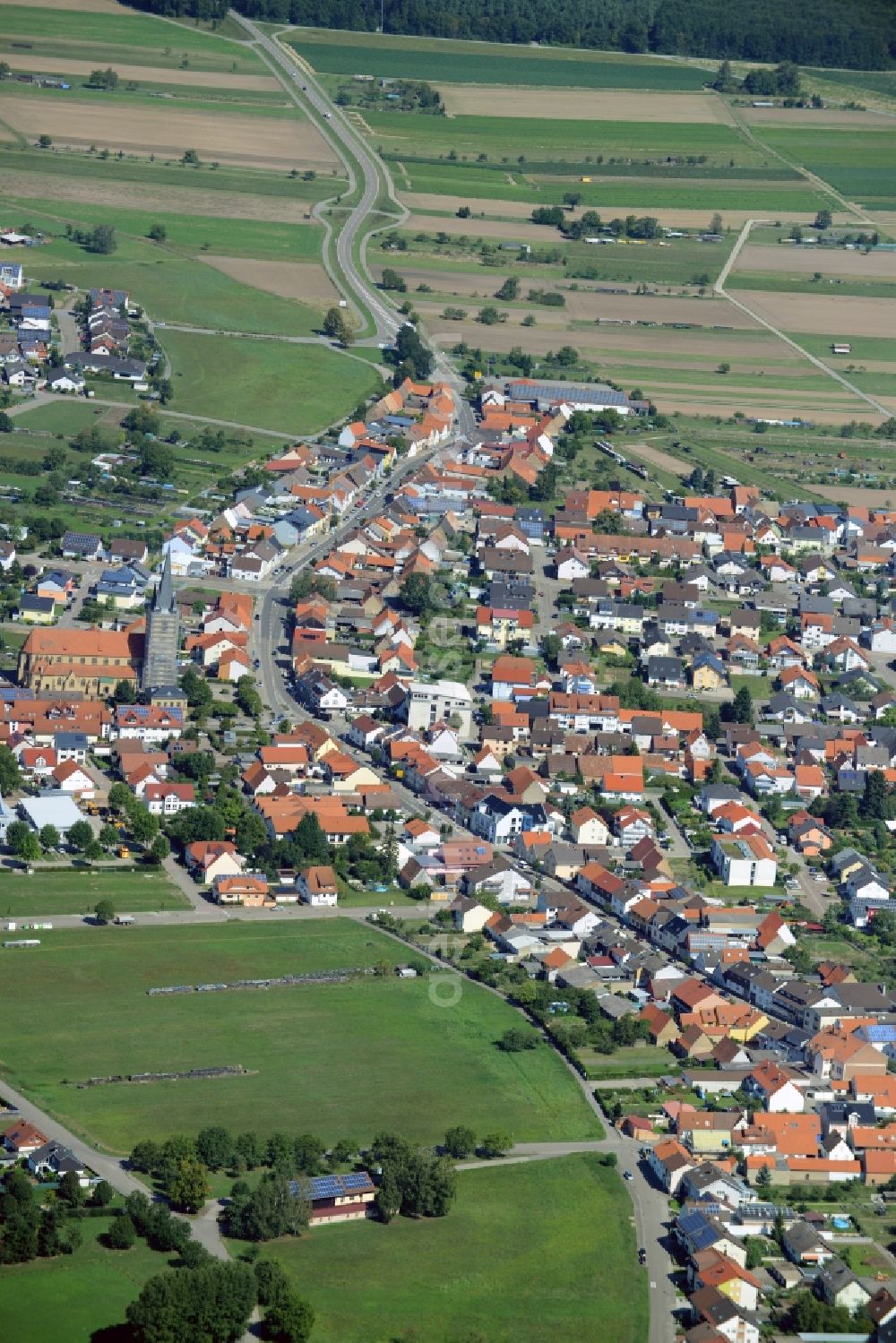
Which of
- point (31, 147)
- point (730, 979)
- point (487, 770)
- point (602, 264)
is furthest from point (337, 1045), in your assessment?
point (31, 147)

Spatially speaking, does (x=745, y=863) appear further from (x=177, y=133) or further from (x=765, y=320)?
(x=177, y=133)

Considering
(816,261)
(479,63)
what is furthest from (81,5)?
(816,261)

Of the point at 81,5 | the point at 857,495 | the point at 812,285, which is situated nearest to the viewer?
the point at 857,495

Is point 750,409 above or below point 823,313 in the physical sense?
below

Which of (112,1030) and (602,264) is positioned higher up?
(602,264)

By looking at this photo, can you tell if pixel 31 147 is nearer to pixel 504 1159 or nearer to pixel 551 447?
pixel 551 447

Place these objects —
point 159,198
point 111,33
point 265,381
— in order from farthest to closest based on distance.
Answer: point 111,33 < point 159,198 < point 265,381

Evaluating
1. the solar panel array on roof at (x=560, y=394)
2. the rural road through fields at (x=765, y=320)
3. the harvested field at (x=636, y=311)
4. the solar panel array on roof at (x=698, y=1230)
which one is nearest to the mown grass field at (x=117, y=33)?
the rural road through fields at (x=765, y=320)

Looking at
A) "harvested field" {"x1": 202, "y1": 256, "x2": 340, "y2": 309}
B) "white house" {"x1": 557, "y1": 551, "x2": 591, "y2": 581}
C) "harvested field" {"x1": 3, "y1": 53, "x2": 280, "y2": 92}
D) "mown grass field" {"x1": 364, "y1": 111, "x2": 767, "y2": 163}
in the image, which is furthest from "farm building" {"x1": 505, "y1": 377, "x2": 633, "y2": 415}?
"harvested field" {"x1": 3, "y1": 53, "x2": 280, "y2": 92}
